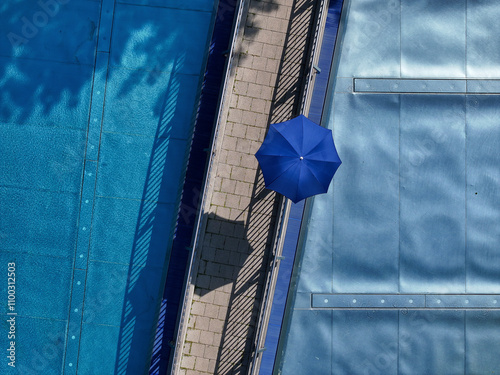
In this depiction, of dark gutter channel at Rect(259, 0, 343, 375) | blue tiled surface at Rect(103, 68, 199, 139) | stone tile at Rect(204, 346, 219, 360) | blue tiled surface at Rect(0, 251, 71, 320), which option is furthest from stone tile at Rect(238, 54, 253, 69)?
stone tile at Rect(204, 346, 219, 360)

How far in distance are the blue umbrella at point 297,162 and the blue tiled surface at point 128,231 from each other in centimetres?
280

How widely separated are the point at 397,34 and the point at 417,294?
594 cm

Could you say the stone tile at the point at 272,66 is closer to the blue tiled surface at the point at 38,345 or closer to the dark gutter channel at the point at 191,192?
the dark gutter channel at the point at 191,192

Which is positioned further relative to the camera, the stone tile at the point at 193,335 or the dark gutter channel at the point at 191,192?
the dark gutter channel at the point at 191,192

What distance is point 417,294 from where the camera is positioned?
10516 mm

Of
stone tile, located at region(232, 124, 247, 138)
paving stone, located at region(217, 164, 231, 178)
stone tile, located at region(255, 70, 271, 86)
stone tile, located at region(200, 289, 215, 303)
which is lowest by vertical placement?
stone tile, located at region(200, 289, 215, 303)

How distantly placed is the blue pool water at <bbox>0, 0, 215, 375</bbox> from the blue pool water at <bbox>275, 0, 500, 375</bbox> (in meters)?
3.26

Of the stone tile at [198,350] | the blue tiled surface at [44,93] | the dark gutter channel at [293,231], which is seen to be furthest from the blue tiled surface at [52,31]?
the stone tile at [198,350]

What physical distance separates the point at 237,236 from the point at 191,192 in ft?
4.58

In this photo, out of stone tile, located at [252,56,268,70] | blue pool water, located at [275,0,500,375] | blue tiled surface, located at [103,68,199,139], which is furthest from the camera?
blue pool water, located at [275,0,500,375]

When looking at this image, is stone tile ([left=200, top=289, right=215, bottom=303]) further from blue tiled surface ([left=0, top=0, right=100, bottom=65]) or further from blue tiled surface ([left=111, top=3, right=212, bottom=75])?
blue tiled surface ([left=0, top=0, right=100, bottom=65])

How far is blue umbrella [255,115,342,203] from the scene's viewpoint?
857cm

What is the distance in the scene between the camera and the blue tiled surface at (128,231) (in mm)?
10219

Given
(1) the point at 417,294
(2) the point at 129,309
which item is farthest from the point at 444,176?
(2) the point at 129,309
